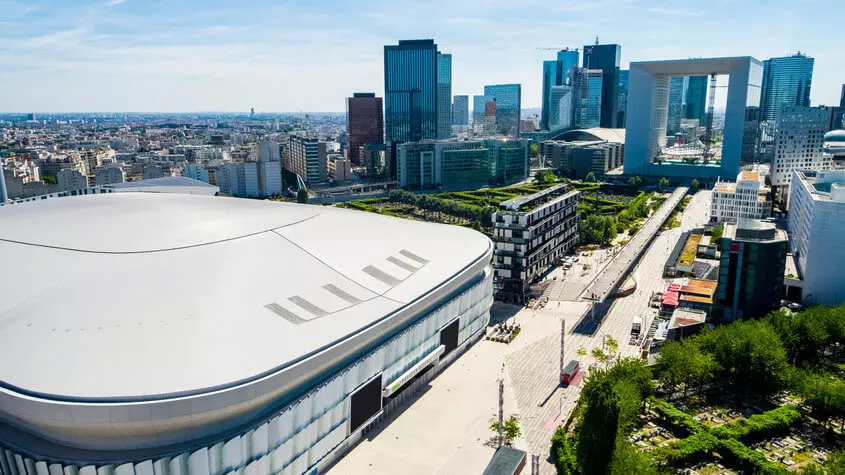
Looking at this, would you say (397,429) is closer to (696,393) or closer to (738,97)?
(696,393)

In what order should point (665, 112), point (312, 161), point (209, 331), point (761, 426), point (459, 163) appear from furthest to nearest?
A: point (665, 112)
point (312, 161)
point (459, 163)
point (761, 426)
point (209, 331)

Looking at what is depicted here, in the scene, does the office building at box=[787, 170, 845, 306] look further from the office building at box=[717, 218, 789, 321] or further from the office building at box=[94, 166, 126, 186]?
the office building at box=[94, 166, 126, 186]

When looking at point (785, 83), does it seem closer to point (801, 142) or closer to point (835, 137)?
point (835, 137)

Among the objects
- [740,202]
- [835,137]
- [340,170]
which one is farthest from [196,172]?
[835,137]

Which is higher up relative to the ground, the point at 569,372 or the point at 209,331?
the point at 209,331

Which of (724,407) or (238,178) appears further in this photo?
(238,178)

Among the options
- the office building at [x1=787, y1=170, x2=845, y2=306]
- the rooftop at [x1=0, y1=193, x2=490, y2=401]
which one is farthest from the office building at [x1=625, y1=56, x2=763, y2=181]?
the rooftop at [x1=0, y1=193, x2=490, y2=401]

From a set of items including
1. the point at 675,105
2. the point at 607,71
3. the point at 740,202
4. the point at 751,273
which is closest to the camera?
the point at 751,273
